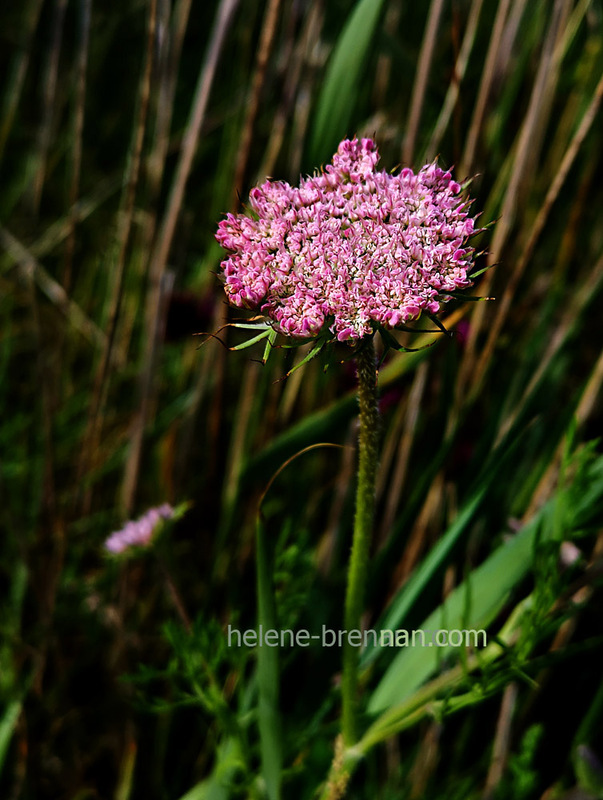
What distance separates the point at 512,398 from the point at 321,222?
2.29ft

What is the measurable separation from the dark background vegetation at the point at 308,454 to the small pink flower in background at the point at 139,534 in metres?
0.04

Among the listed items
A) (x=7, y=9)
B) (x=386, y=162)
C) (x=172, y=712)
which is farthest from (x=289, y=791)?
(x=7, y=9)

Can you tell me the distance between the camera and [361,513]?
2.38 ft

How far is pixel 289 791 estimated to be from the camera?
109 centimetres

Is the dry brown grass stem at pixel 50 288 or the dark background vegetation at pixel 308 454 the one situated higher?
the dry brown grass stem at pixel 50 288

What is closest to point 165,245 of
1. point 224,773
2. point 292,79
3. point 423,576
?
point 292,79

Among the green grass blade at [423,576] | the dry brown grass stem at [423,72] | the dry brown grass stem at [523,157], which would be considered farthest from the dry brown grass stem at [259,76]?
the green grass blade at [423,576]

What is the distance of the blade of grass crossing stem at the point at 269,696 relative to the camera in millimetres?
778

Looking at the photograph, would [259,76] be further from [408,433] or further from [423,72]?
[408,433]

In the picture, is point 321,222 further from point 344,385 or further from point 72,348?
point 72,348

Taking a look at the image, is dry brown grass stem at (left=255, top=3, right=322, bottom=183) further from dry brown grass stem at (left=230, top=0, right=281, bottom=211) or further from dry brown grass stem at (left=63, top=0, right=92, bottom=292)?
dry brown grass stem at (left=63, top=0, right=92, bottom=292)

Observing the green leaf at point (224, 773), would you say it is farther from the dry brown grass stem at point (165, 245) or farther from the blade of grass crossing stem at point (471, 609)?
the dry brown grass stem at point (165, 245)

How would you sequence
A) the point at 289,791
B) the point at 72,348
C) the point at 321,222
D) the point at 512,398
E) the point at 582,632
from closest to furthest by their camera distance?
the point at 321,222
the point at 289,791
the point at 512,398
the point at 582,632
the point at 72,348

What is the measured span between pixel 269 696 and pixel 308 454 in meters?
0.62
